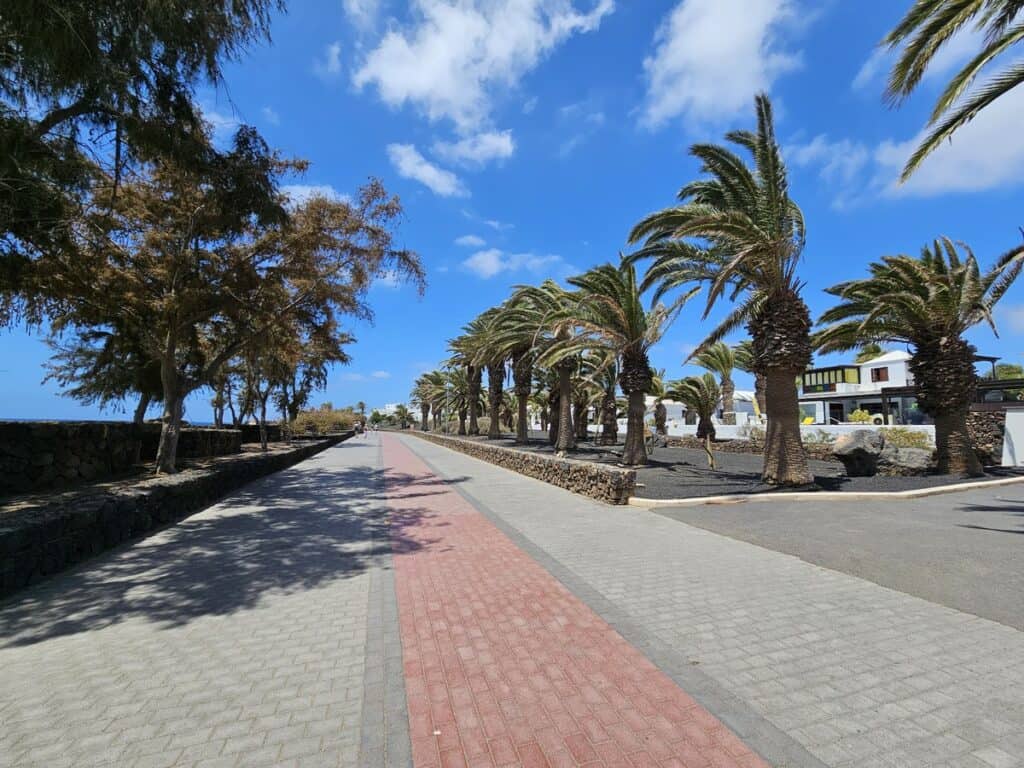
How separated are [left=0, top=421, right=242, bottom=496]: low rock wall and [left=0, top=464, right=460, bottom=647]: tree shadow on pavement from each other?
13.3 feet

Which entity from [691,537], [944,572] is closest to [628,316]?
[691,537]

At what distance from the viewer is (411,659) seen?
11.8 ft

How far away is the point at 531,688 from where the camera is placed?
315cm

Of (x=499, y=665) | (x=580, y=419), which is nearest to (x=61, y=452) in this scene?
(x=499, y=665)

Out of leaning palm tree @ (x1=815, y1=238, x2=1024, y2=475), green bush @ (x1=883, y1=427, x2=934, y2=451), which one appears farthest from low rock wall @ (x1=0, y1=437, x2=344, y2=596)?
green bush @ (x1=883, y1=427, x2=934, y2=451)

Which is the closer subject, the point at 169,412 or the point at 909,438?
the point at 169,412

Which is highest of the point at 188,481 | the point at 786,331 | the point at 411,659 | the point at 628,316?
the point at 628,316

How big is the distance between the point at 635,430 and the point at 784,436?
5353 mm

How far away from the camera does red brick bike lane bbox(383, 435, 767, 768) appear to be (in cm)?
254

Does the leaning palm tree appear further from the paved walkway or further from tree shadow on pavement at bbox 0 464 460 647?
tree shadow on pavement at bbox 0 464 460 647

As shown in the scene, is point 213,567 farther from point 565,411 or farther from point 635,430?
point 565,411

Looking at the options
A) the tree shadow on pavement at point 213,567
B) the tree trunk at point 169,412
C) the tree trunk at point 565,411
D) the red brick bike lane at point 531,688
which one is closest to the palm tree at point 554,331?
the tree trunk at point 565,411

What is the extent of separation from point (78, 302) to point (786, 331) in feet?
48.9

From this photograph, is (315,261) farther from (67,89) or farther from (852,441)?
(852,441)
